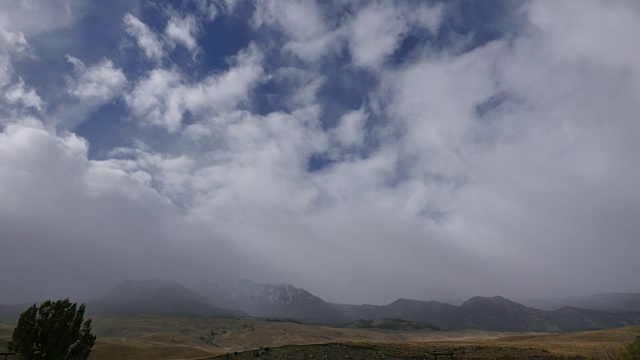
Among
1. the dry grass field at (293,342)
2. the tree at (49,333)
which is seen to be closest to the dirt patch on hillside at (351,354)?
the dry grass field at (293,342)

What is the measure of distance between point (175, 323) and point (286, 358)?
121m

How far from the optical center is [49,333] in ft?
83.2

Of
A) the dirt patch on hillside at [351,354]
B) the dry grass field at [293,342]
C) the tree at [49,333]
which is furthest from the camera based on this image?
Answer: the dry grass field at [293,342]

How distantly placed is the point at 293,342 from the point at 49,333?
95.6 m

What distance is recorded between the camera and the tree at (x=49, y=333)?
81.2ft

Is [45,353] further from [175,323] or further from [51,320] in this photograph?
[175,323]

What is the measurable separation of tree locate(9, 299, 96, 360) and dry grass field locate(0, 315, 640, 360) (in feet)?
79.0

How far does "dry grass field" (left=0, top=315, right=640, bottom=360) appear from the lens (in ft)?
177

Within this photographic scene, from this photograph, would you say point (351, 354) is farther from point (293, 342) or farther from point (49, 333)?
point (293, 342)

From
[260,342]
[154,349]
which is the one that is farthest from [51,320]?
[260,342]

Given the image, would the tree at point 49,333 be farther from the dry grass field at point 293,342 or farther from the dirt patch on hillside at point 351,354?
the dry grass field at point 293,342

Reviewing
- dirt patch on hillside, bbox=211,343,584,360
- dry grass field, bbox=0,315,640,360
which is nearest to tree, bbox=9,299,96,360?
dirt patch on hillside, bbox=211,343,584,360

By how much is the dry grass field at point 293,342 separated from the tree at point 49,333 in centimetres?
2409

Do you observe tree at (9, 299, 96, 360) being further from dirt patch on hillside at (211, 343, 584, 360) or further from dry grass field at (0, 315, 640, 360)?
dry grass field at (0, 315, 640, 360)
